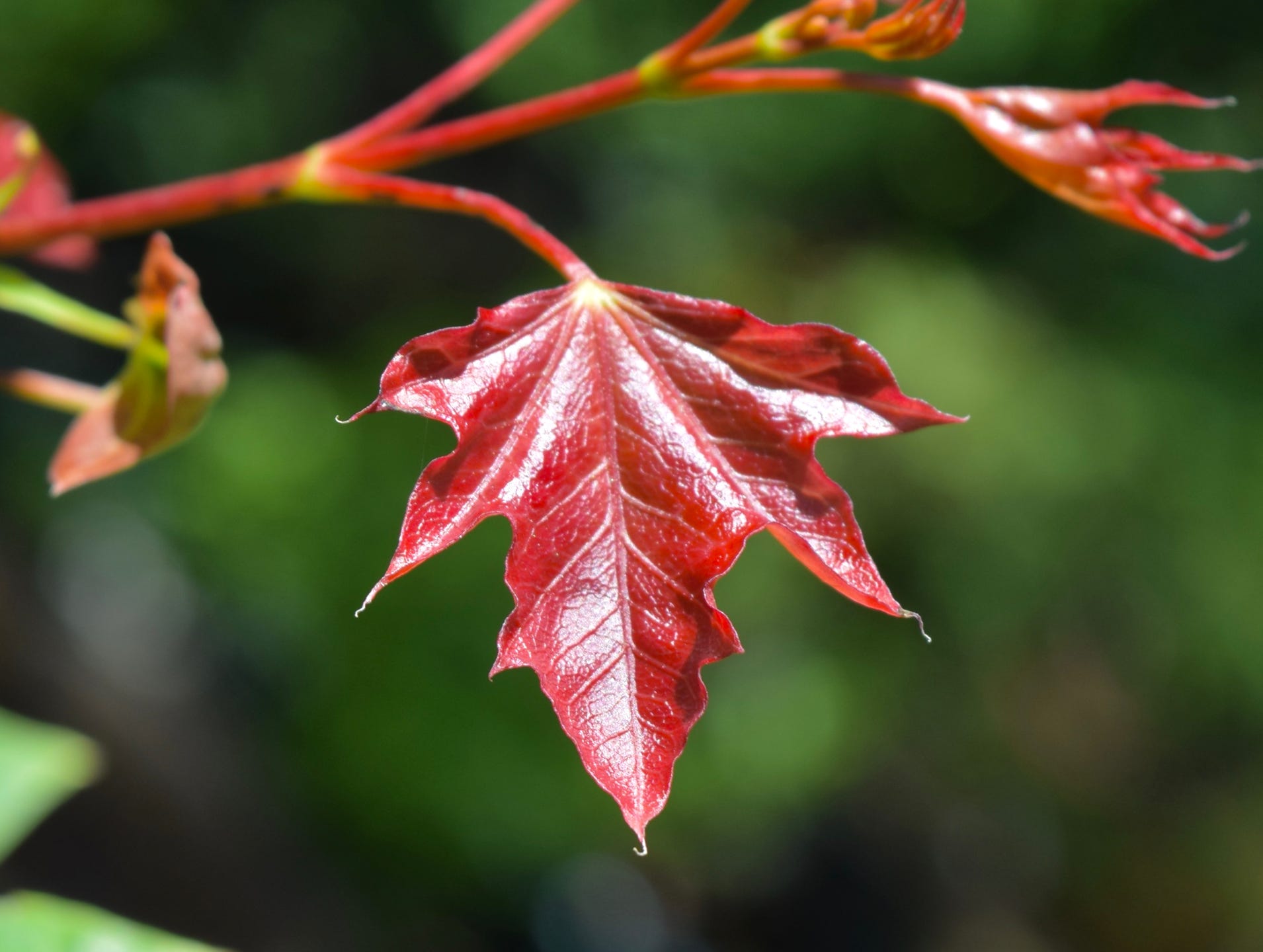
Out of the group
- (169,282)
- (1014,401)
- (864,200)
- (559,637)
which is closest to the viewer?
(559,637)

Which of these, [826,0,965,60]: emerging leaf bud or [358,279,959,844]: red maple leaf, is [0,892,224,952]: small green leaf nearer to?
[358,279,959,844]: red maple leaf

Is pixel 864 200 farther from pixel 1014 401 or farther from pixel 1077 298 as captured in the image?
pixel 1014 401

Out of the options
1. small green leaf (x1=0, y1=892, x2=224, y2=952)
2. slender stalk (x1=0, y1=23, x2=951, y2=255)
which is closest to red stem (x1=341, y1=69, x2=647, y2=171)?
slender stalk (x1=0, y1=23, x2=951, y2=255)

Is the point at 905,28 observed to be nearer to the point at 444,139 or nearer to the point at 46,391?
the point at 444,139

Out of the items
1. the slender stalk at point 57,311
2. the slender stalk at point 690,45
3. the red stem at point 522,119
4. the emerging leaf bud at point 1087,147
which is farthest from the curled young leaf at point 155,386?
the emerging leaf bud at point 1087,147

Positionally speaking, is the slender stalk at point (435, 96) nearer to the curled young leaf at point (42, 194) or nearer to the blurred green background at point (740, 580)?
the curled young leaf at point (42, 194)

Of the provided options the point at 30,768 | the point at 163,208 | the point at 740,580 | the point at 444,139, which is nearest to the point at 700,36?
the point at 444,139

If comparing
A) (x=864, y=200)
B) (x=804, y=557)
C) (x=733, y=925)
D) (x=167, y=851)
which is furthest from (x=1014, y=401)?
(x=167, y=851)
